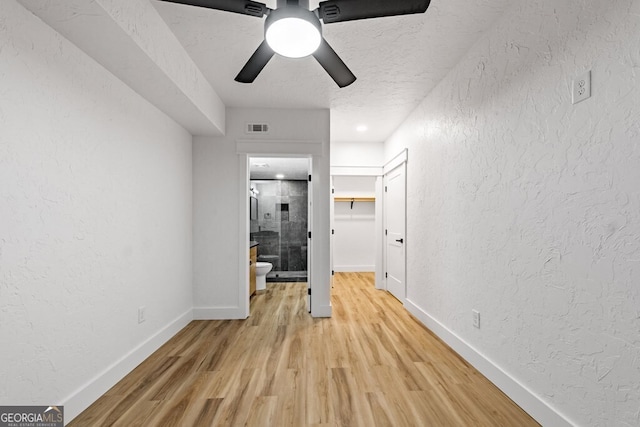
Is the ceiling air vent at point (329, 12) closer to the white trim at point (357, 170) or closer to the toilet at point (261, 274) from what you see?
the white trim at point (357, 170)

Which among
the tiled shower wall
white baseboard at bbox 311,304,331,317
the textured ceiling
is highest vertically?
the textured ceiling

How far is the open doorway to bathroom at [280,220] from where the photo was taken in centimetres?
656

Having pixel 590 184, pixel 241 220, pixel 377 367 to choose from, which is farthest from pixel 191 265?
pixel 590 184

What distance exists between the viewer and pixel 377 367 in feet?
7.59

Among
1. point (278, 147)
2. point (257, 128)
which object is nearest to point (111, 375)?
point (278, 147)

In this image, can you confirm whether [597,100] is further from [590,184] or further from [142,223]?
[142,223]

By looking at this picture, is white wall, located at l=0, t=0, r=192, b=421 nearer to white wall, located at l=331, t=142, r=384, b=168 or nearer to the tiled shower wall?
white wall, located at l=331, t=142, r=384, b=168

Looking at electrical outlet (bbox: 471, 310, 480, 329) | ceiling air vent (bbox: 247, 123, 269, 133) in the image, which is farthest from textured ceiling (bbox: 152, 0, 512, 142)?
electrical outlet (bbox: 471, 310, 480, 329)

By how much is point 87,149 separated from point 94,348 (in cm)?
125

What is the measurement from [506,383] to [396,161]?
302 centimetres

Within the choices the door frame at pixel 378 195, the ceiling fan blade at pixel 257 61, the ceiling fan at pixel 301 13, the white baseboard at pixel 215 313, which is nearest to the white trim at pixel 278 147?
the door frame at pixel 378 195

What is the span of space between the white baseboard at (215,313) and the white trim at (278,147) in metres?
1.85

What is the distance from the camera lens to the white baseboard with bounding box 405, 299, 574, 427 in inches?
62.9

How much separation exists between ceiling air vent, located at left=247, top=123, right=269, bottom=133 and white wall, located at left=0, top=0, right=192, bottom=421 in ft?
3.55
